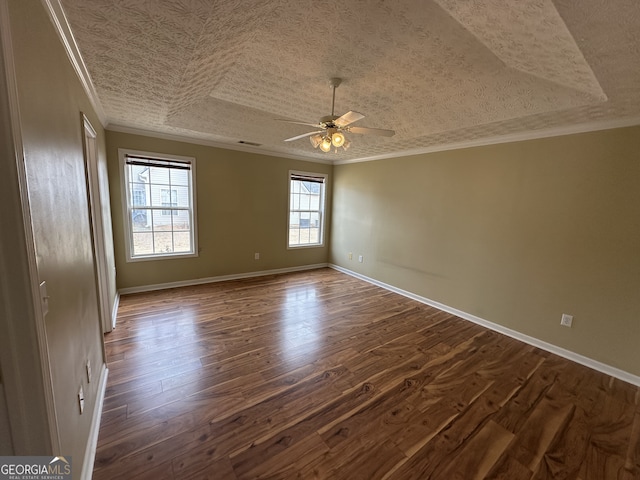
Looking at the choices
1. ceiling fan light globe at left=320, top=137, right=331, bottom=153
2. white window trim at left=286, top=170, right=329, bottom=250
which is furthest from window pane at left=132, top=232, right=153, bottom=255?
ceiling fan light globe at left=320, top=137, right=331, bottom=153

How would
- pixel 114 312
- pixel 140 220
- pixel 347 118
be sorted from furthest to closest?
pixel 140 220 → pixel 114 312 → pixel 347 118

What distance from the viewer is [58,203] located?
1216 millimetres

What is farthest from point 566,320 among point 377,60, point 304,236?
point 304,236

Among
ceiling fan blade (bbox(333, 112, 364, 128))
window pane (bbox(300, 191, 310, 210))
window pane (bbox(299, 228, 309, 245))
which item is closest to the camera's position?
ceiling fan blade (bbox(333, 112, 364, 128))

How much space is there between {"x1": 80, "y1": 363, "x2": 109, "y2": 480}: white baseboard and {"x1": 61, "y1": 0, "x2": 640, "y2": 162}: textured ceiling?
2319 millimetres

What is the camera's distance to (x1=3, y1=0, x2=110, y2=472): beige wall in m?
0.96

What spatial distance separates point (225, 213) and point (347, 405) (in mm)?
3600

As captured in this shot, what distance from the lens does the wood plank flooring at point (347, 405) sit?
150 cm

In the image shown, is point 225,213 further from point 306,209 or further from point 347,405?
point 347,405

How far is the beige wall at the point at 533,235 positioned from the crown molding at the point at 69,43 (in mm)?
3903

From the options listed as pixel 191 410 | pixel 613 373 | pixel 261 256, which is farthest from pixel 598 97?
pixel 261 256

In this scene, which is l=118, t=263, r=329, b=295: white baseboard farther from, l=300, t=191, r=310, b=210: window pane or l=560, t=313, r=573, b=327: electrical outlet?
l=560, t=313, r=573, b=327: electrical outlet

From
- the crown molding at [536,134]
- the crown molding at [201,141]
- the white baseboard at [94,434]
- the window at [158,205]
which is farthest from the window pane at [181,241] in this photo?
the crown molding at [536,134]

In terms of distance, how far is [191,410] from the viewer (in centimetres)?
181
